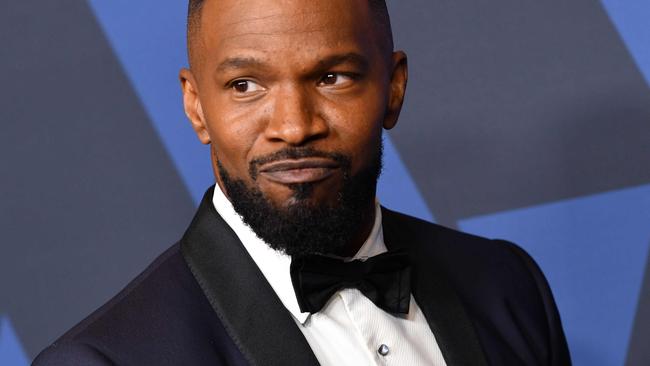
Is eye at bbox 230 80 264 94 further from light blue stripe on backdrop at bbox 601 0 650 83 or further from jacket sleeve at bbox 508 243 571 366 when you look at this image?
light blue stripe on backdrop at bbox 601 0 650 83

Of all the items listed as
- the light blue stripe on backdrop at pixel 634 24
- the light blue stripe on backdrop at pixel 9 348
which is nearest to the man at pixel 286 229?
the light blue stripe on backdrop at pixel 9 348

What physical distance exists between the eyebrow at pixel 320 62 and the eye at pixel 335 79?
2cm

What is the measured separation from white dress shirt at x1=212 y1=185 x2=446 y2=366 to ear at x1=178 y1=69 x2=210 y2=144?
0.10 metres

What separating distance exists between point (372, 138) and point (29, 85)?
3.78 ft

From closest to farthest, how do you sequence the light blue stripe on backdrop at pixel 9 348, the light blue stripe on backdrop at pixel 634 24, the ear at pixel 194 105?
the ear at pixel 194 105 < the light blue stripe on backdrop at pixel 9 348 < the light blue stripe on backdrop at pixel 634 24

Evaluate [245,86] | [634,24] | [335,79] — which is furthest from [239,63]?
[634,24]

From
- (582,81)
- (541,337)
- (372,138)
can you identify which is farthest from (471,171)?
(372,138)

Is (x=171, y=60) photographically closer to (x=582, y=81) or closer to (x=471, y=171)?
(x=471, y=171)

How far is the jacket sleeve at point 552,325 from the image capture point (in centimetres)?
209

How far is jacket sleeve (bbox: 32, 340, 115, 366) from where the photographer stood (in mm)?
1628

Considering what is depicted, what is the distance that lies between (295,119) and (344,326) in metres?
0.36

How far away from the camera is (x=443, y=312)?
1908 millimetres

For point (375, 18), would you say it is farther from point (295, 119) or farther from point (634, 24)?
point (634, 24)

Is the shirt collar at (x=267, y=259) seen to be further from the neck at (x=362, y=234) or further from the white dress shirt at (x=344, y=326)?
the neck at (x=362, y=234)
